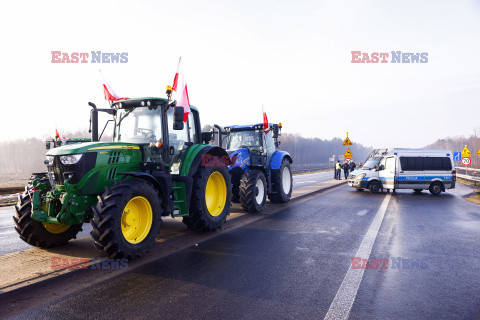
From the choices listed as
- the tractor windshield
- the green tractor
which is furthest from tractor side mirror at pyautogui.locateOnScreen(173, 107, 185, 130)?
the tractor windshield

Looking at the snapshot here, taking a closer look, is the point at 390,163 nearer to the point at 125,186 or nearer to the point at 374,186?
the point at 374,186

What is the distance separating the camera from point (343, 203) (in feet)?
37.5

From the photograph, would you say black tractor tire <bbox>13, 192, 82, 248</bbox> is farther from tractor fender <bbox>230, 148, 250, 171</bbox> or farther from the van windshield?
the van windshield

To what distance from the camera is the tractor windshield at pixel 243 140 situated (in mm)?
10375

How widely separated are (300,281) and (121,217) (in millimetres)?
2664

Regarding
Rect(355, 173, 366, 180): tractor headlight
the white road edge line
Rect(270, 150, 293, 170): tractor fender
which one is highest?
Rect(270, 150, 293, 170): tractor fender

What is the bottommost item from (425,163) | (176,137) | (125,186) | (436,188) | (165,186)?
(436,188)

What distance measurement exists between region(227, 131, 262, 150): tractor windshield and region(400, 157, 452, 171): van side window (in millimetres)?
8533

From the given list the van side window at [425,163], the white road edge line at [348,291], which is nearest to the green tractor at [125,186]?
the white road edge line at [348,291]

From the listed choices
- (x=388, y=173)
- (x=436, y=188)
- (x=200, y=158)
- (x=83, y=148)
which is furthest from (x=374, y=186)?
(x=83, y=148)

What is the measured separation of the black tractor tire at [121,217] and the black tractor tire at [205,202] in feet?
3.89

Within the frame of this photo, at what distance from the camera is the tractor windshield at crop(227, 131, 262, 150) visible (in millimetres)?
10375

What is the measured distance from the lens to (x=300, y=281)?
403cm

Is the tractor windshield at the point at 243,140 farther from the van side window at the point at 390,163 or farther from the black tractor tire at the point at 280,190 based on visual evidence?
the van side window at the point at 390,163
